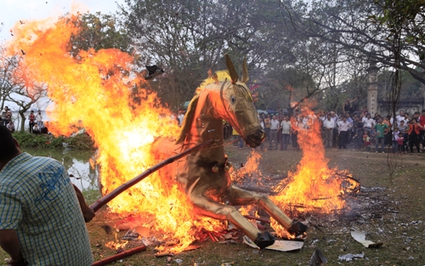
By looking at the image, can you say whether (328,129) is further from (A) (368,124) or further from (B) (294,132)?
(A) (368,124)

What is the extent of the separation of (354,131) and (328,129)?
1.37m

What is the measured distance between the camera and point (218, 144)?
4.70m

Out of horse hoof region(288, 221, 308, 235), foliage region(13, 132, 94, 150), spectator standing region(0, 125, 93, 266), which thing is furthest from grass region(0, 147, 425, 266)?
foliage region(13, 132, 94, 150)

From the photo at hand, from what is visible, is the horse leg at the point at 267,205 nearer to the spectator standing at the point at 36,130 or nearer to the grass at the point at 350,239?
the grass at the point at 350,239

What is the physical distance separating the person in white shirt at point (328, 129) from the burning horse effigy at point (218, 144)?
42.7ft

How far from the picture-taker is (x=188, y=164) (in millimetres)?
4711

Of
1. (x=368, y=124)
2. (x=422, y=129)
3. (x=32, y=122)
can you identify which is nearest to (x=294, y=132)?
(x=368, y=124)

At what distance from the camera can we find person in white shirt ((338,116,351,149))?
16156 millimetres

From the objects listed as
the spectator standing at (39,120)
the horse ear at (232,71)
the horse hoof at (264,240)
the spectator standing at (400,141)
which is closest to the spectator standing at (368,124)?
the spectator standing at (400,141)

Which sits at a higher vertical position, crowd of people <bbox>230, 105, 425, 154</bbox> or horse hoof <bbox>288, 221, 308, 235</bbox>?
crowd of people <bbox>230, 105, 425, 154</bbox>

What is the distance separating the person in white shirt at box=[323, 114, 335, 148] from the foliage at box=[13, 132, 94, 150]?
12.8m

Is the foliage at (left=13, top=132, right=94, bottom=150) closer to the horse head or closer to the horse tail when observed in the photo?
the horse tail

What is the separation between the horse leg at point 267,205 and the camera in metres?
4.38

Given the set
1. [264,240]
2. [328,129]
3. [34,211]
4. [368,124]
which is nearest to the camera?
[34,211]
